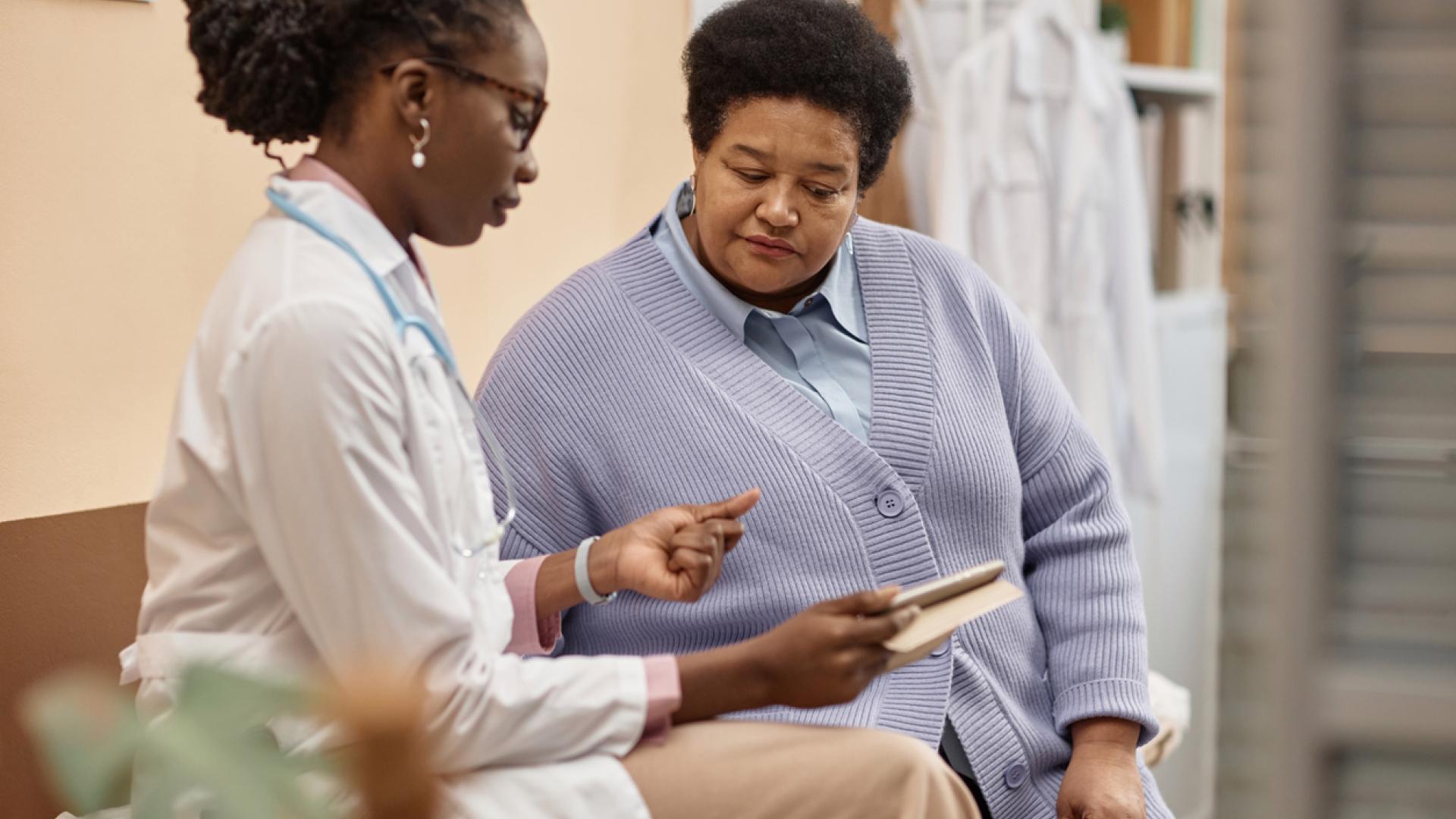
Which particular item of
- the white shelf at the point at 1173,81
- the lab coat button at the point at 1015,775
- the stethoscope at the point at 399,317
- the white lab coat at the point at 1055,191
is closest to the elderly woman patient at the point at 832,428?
the lab coat button at the point at 1015,775

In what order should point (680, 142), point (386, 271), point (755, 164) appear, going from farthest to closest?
point (680, 142)
point (755, 164)
point (386, 271)

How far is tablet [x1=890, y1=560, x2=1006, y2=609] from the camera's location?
119cm

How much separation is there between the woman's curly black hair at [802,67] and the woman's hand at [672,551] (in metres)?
0.50

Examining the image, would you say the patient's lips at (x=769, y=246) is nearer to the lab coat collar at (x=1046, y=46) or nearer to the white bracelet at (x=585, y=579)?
the white bracelet at (x=585, y=579)

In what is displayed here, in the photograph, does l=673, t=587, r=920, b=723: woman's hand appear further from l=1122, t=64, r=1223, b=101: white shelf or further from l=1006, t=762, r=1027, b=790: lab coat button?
l=1122, t=64, r=1223, b=101: white shelf

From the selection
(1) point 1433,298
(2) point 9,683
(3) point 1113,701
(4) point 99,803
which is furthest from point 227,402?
(3) point 1113,701

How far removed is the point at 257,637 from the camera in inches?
43.8

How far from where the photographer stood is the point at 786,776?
1230mm

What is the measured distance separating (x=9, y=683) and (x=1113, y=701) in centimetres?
118

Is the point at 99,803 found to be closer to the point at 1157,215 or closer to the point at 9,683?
the point at 9,683

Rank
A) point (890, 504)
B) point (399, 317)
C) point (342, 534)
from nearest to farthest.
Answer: point (342, 534) → point (399, 317) → point (890, 504)

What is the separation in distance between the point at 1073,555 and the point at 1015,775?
293mm


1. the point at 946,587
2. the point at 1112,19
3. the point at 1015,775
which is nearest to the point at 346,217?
the point at 946,587

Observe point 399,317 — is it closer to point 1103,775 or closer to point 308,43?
point 308,43
